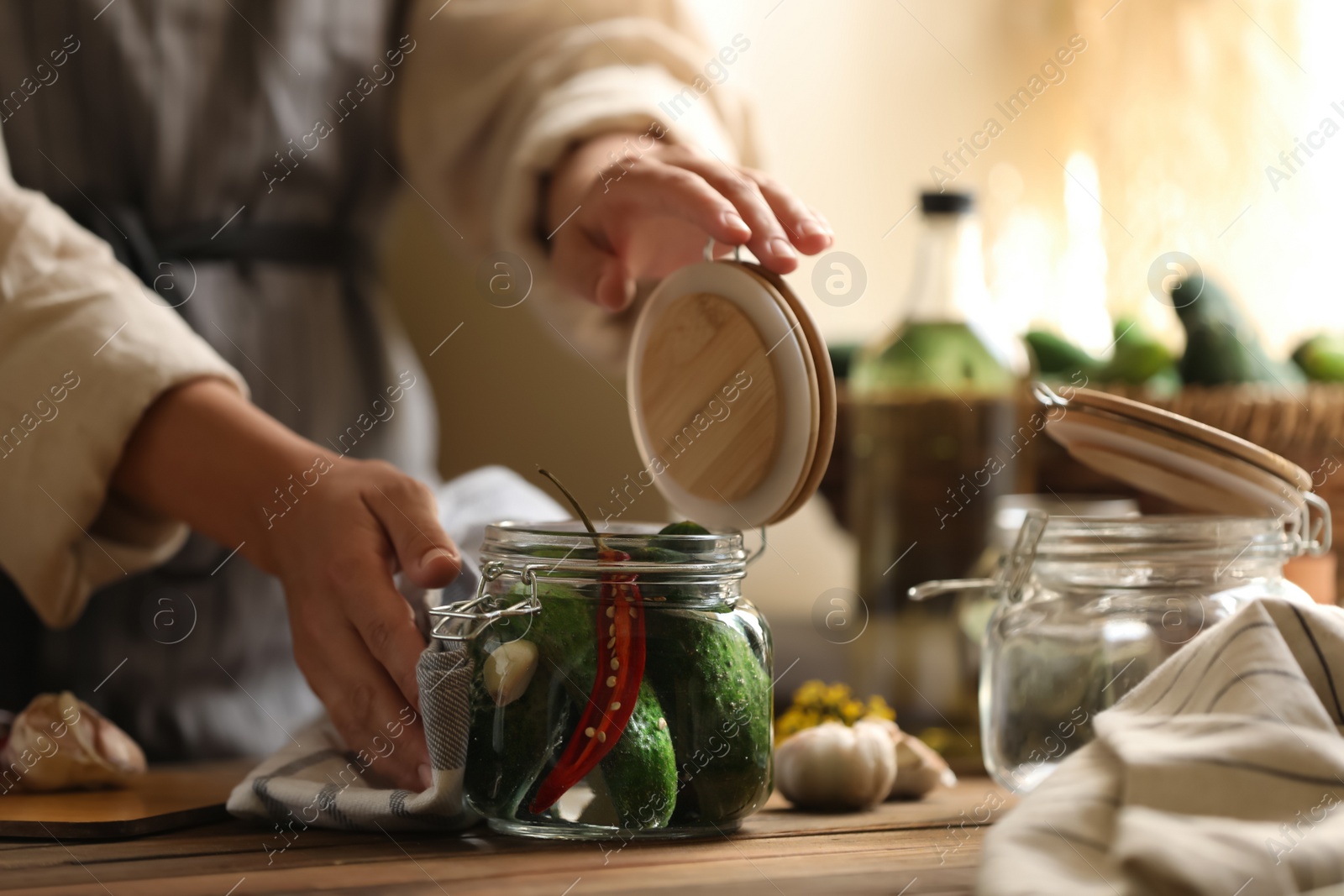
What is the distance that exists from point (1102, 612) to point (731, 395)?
0.23 metres

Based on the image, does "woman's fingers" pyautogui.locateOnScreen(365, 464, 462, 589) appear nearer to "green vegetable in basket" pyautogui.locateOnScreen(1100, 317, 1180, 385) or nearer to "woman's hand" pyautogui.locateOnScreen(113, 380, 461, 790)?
"woman's hand" pyautogui.locateOnScreen(113, 380, 461, 790)

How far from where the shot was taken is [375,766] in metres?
0.60

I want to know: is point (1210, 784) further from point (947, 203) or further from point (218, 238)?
point (218, 238)

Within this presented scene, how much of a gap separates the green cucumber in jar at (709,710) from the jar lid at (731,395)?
3.3 inches

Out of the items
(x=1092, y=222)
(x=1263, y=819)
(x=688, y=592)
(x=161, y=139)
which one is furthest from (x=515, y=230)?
(x=1092, y=222)

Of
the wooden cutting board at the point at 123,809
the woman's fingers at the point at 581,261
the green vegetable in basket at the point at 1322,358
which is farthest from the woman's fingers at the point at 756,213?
the green vegetable in basket at the point at 1322,358

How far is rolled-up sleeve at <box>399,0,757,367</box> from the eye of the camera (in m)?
0.92

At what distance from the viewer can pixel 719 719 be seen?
53 cm

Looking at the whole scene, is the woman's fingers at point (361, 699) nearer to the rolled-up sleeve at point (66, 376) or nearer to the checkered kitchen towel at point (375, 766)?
the checkered kitchen towel at point (375, 766)

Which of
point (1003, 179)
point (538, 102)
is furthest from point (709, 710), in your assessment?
point (1003, 179)

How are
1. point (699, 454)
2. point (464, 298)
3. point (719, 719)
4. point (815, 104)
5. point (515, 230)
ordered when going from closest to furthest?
point (719, 719), point (699, 454), point (515, 230), point (464, 298), point (815, 104)

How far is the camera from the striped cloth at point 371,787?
1.77ft

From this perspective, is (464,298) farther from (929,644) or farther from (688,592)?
(688,592)

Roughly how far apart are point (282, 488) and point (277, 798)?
0.57ft
